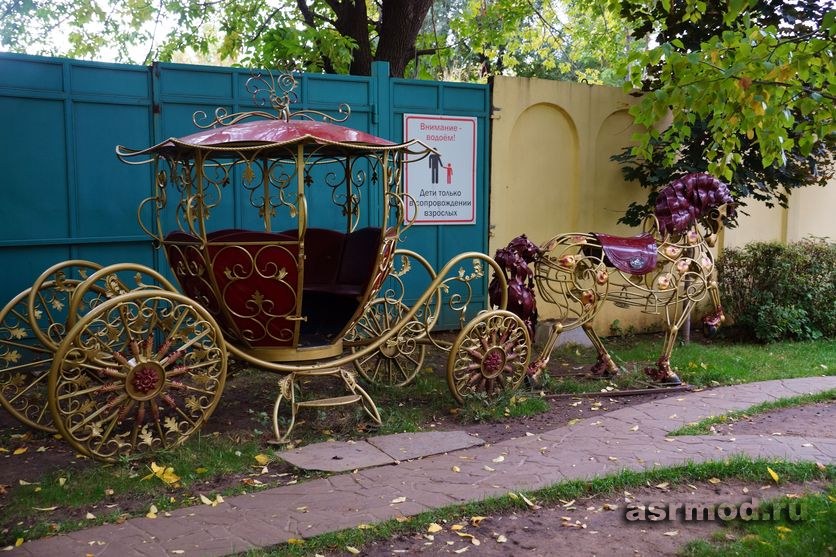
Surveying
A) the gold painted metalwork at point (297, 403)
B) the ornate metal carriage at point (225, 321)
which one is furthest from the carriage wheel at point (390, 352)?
the gold painted metalwork at point (297, 403)

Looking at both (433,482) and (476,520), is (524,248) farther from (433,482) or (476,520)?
(476,520)

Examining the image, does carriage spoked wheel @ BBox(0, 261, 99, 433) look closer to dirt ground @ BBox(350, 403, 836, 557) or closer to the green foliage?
dirt ground @ BBox(350, 403, 836, 557)

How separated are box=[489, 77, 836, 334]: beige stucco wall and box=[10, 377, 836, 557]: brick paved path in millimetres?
3096

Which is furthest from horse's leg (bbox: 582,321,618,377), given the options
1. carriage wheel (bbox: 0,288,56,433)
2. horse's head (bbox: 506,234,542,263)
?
carriage wheel (bbox: 0,288,56,433)

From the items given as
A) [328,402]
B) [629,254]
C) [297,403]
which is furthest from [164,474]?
[629,254]

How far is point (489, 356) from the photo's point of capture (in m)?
6.16

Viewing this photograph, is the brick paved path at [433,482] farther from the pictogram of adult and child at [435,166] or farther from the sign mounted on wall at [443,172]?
the pictogram of adult and child at [435,166]

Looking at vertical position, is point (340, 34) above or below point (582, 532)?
above

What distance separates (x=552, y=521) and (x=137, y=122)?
191 inches

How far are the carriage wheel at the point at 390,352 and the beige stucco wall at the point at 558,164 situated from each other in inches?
83.2

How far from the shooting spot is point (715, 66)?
13.2 ft

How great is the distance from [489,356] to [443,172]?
2.76 metres

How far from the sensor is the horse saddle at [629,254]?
6.65 m

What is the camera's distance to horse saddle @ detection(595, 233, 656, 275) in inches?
262
